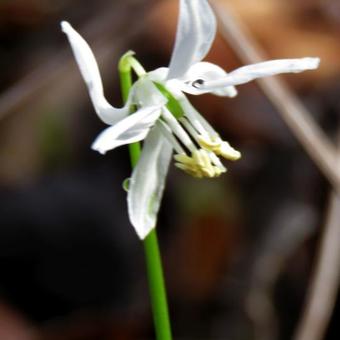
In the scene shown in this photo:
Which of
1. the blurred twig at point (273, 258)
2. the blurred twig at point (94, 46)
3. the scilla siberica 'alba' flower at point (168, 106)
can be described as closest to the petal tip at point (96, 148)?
the scilla siberica 'alba' flower at point (168, 106)

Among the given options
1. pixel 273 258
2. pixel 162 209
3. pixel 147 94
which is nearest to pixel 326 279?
pixel 273 258

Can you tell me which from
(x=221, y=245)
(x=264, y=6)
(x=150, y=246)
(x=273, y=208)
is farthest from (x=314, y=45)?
(x=150, y=246)

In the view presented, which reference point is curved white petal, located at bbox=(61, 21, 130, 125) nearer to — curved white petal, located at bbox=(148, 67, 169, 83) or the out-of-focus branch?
curved white petal, located at bbox=(148, 67, 169, 83)

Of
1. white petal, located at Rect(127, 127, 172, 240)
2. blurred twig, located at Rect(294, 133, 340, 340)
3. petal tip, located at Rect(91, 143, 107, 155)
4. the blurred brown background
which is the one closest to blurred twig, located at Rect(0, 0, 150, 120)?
the blurred brown background

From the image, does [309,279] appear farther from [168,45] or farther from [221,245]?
[168,45]

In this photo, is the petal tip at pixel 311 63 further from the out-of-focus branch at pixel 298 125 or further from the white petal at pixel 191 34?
the out-of-focus branch at pixel 298 125
